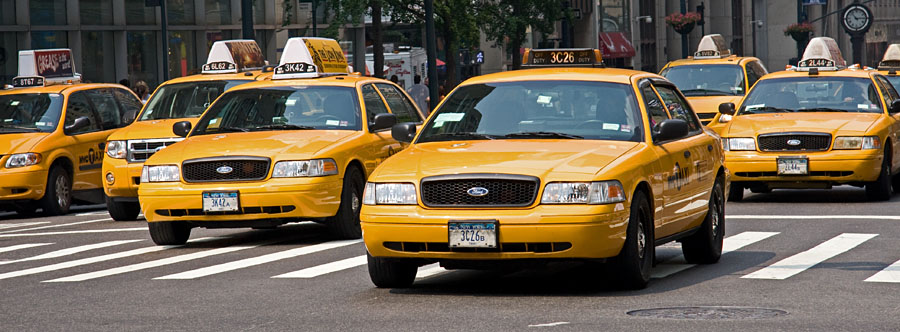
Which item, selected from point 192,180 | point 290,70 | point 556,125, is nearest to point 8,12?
point 290,70

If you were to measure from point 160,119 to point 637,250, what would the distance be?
9688mm

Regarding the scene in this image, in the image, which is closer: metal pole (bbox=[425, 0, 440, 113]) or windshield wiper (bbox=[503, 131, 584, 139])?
windshield wiper (bbox=[503, 131, 584, 139])

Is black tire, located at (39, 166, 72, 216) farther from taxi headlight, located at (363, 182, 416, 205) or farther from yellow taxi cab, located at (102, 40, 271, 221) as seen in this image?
taxi headlight, located at (363, 182, 416, 205)

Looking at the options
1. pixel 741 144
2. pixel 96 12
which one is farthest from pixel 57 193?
pixel 96 12

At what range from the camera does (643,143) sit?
34.6ft

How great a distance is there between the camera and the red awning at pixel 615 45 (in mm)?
76875

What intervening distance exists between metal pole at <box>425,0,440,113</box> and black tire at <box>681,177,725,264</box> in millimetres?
19801

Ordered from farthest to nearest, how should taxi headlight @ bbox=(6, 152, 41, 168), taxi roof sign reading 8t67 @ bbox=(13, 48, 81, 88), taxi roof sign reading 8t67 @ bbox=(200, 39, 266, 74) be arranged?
taxi roof sign reading 8t67 @ bbox=(13, 48, 81, 88) < taxi roof sign reading 8t67 @ bbox=(200, 39, 266, 74) < taxi headlight @ bbox=(6, 152, 41, 168)

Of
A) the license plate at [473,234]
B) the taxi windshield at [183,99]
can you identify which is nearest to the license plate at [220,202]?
the license plate at [473,234]

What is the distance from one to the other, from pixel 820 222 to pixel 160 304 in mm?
7979

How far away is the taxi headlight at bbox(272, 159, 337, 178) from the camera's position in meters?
13.5

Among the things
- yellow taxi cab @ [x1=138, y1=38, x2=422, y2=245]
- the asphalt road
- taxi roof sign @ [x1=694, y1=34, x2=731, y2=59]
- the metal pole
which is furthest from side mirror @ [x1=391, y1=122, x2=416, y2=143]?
the metal pole

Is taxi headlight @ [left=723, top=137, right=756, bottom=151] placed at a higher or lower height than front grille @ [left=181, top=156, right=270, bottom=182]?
lower

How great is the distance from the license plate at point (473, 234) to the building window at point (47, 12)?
30.0 m
